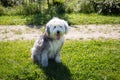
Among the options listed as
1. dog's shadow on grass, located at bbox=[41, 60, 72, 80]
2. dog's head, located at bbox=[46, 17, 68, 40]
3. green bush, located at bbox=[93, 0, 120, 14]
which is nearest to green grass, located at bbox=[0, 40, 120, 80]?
dog's shadow on grass, located at bbox=[41, 60, 72, 80]

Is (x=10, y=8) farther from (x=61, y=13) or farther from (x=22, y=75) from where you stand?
(x=22, y=75)

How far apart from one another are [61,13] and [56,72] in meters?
6.48

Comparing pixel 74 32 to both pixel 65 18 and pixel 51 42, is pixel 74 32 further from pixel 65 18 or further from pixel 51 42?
pixel 51 42

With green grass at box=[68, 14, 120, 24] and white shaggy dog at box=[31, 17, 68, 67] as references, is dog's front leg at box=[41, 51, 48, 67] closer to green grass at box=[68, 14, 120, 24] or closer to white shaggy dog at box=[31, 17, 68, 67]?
white shaggy dog at box=[31, 17, 68, 67]

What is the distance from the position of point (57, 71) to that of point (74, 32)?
3.60 m

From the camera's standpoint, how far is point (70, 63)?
688 centimetres

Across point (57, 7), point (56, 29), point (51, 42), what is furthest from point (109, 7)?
point (56, 29)

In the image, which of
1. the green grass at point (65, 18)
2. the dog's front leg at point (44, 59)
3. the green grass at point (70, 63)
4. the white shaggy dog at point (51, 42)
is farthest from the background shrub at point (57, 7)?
the dog's front leg at point (44, 59)

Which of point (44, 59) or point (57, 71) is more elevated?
point (44, 59)

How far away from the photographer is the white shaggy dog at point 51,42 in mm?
5984

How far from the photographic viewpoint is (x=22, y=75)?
6.22m

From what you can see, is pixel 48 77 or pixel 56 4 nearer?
pixel 48 77

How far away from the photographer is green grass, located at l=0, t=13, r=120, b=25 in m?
11.0

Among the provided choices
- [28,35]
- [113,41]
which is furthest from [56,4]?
[113,41]
